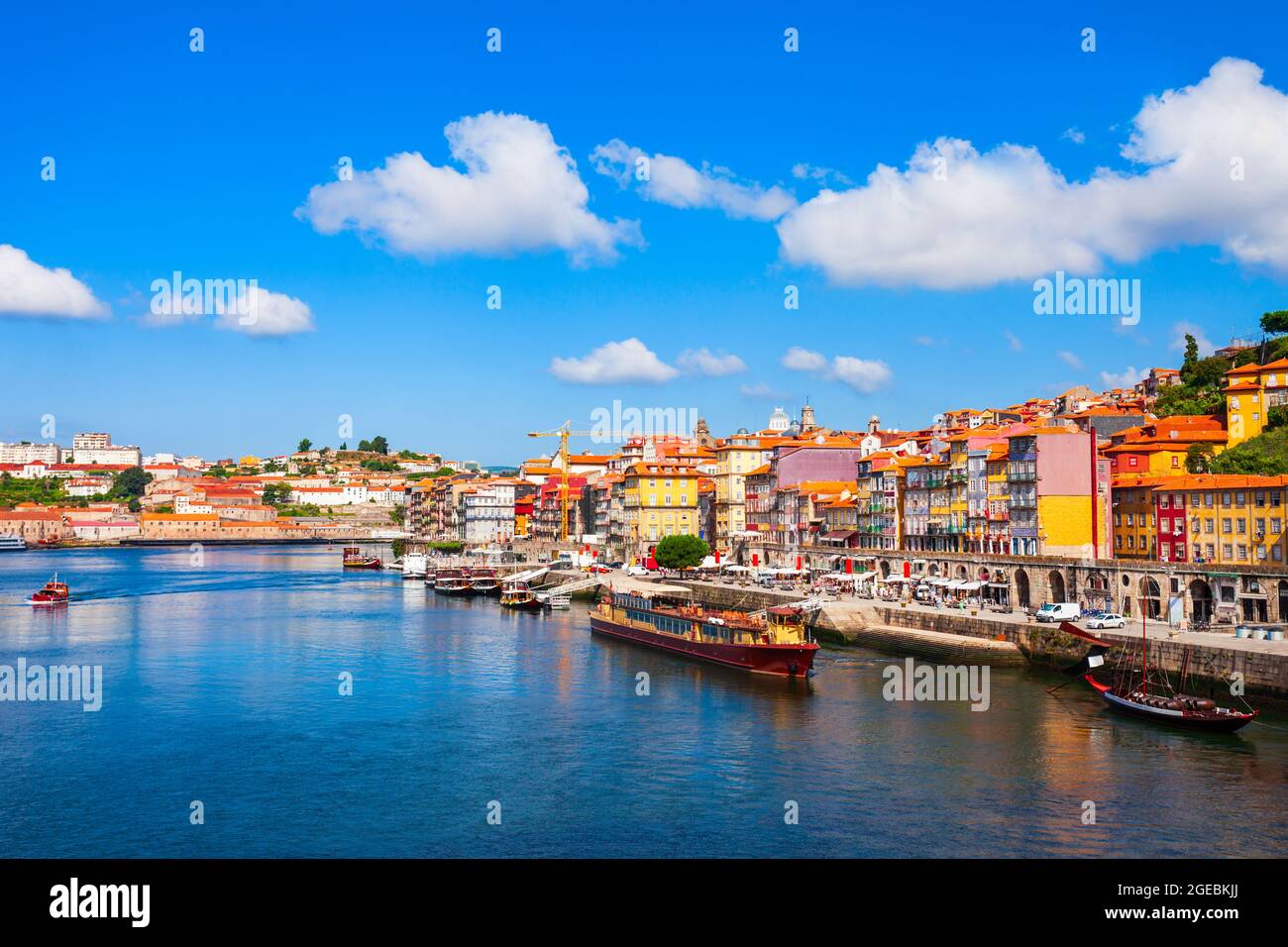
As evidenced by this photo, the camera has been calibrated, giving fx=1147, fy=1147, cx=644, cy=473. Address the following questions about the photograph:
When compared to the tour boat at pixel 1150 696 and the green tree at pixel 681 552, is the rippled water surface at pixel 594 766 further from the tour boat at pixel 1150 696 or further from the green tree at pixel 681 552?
the green tree at pixel 681 552

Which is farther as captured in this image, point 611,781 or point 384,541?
point 384,541

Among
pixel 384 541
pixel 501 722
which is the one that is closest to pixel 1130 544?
pixel 501 722

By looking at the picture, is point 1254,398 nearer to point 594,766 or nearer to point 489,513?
point 594,766

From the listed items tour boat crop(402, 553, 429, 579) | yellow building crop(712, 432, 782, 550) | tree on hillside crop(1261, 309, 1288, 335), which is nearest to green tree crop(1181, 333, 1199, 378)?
tree on hillside crop(1261, 309, 1288, 335)

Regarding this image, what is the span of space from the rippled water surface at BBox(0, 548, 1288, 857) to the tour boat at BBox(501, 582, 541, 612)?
25.9 m

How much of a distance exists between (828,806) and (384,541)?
16855 centimetres

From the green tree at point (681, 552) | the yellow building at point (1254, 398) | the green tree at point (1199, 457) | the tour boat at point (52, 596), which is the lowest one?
the tour boat at point (52, 596)

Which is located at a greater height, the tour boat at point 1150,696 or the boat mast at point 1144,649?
the boat mast at point 1144,649

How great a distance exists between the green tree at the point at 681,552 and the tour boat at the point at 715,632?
20.3 m

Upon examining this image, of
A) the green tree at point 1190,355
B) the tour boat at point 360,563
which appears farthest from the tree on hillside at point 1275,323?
the tour boat at point 360,563

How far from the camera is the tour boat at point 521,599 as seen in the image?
71.7 metres

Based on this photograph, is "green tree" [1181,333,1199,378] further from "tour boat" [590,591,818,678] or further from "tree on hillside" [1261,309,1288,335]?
"tour boat" [590,591,818,678]

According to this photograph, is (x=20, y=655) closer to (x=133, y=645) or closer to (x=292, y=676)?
(x=133, y=645)

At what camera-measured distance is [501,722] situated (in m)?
31.4
